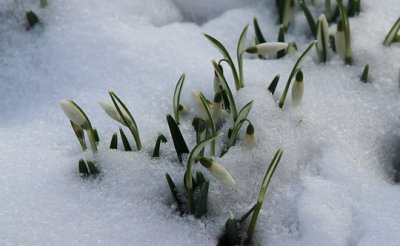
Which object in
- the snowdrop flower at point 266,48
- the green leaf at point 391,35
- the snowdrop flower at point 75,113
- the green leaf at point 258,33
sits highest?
the snowdrop flower at point 266,48

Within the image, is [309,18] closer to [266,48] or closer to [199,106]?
[266,48]

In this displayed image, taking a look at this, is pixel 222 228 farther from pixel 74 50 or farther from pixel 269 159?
pixel 74 50

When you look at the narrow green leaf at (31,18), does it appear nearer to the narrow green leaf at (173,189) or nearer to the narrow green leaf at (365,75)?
the narrow green leaf at (173,189)

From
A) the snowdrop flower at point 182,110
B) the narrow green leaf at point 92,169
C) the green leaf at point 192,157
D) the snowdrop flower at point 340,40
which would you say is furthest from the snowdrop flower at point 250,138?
the snowdrop flower at point 340,40

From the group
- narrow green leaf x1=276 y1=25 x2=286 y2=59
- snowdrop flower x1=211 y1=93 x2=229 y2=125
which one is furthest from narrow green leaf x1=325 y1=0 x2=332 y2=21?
snowdrop flower x1=211 y1=93 x2=229 y2=125

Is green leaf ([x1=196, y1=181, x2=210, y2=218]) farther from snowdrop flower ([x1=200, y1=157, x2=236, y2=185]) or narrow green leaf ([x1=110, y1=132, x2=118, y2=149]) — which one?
narrow green leaf ([x1=110, y1=132, x2=118, y2=149])

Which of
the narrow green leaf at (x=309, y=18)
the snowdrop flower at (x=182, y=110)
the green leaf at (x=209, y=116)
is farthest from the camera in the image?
the narrow green leaf at (x=309, y=18)
